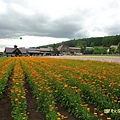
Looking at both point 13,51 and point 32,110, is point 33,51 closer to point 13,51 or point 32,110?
point 13,51

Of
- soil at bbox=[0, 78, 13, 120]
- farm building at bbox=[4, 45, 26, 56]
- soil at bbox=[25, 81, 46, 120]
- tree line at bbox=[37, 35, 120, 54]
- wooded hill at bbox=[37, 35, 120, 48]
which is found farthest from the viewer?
wooded hill at bbox=[37, 35, 120, 48]

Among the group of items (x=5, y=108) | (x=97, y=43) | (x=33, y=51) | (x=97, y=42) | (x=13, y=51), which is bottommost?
(x=5, y=108)

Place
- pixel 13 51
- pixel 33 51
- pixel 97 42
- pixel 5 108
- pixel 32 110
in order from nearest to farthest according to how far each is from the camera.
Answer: pixel 32 110, pixel 5 108, pixel 13 51, pixel 33 51, pixel 97 42

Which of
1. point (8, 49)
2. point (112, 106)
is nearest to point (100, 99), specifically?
point (112, 106)

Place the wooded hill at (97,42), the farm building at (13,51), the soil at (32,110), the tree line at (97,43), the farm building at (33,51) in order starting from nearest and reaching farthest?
1. the soil at (32,110)
2. the farm building at (13,51)
3. the farm building at (33,51)
4. the tree line at (97,43)
5. the wooded hill at (97,42)

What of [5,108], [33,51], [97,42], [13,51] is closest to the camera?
[5,108]

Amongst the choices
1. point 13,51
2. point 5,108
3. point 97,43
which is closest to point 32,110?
point 5,108

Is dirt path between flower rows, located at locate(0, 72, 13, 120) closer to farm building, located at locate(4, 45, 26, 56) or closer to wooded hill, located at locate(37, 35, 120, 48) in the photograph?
farm building, located at locate(4, 45, 26, 56)

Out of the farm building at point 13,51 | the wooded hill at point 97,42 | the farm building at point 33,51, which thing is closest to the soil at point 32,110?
the farm building at point 13,51

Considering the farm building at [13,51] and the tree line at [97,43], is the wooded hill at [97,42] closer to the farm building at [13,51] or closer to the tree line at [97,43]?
the tree line at [97,43]

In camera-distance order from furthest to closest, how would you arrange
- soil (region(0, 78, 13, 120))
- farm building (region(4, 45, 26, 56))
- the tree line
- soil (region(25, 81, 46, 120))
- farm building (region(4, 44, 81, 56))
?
the tree line, farm building (region(4, 44, 81, 56)), farm building (region(4, 45, 26, 56)), soil (region(0, 78, 13, 120)), soil (region(25, 81, 46, 120))

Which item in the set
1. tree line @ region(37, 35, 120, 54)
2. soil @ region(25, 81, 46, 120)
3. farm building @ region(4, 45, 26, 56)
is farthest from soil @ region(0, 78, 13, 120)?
tree line @ region(37, 35, 120, 54)

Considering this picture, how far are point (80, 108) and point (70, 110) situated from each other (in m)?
0.70

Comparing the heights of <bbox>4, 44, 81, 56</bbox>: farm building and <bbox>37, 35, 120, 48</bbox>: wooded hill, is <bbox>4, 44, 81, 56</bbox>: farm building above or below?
below
